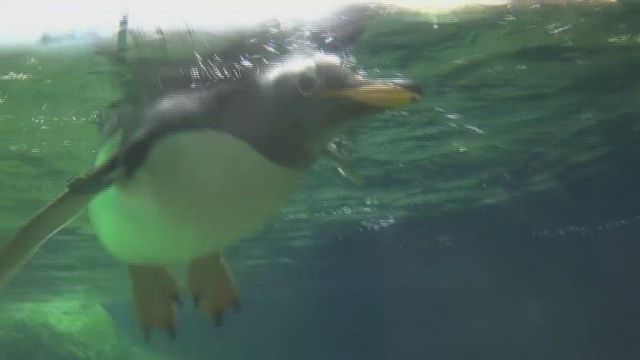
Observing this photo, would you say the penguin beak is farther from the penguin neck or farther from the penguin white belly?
the penguin white belly

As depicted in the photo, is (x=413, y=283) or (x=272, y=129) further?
(x=413, y=283)

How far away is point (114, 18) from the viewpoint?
130 inches

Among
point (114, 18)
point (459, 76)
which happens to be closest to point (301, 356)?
point (459, 76)

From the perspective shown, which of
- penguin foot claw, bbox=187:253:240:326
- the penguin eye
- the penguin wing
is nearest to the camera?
the penguin eye

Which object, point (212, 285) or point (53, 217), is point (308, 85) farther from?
point (53, 217)

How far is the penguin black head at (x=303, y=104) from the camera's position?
2877 millimetres

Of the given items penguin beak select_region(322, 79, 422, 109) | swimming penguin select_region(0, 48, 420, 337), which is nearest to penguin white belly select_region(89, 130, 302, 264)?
swimming penguin select_region(0, 48, 420, 337)

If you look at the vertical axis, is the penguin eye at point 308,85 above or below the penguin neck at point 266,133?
above

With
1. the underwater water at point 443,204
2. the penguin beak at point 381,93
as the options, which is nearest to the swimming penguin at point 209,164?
the penguin beak at point 381,93

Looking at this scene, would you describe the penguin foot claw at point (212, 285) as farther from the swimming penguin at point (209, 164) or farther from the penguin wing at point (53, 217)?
the penguin wing at point (53, 217)

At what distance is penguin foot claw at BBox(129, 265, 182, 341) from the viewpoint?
3.56m

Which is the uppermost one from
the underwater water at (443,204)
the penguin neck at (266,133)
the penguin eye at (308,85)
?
the penguin eye at (308,85)

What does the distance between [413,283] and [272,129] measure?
306 cm

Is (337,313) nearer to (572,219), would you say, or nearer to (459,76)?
(572,219)
